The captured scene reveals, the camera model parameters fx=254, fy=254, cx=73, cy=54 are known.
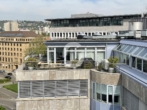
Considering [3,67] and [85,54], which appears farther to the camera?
[3,67]

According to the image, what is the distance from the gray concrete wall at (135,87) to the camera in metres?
13.8

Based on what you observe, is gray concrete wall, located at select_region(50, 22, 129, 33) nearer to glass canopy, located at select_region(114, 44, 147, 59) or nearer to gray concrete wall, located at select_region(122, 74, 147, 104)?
glass canopy, located at select_region(114, 44, 147, 59)

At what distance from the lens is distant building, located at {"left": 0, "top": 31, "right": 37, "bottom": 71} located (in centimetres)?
10831

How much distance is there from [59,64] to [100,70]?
4.69 m

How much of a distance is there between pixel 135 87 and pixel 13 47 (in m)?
101

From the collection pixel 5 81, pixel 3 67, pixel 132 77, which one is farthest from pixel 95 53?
pixel 3 67

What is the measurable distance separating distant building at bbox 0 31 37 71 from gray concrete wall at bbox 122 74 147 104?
→ 9101 centimetres

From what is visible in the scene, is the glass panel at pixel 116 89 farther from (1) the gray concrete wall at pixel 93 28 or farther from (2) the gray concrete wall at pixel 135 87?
(1) the gray concrete wall at pixel 93 28

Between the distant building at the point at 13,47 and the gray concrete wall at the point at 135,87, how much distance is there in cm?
9101

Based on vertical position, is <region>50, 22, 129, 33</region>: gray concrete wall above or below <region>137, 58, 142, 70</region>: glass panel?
above

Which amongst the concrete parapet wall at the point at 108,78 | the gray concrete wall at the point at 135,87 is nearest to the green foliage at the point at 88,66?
the concrete parapet wall at the point at 108,78

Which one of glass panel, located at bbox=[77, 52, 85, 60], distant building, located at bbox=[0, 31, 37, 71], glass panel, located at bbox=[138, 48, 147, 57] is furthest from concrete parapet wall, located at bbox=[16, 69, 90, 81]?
distant building, located at bbox=[0, 31, 37, 71]

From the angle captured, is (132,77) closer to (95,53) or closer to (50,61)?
(95,53)

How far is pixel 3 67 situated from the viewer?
375ft
